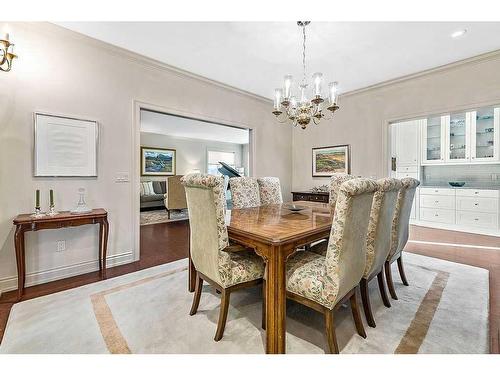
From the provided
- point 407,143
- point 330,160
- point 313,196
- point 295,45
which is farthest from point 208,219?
point 407,143

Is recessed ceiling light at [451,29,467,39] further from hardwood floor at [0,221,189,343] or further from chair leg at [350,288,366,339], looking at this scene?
hardwood floor at [0,221,189,343]

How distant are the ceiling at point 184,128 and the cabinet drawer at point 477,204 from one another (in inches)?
198

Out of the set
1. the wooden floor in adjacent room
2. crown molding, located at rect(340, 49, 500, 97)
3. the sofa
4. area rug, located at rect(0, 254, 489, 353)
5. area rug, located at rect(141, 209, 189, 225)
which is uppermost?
crown molding, located at rect(340, 49, 500, 97)

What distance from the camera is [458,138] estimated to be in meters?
4.88

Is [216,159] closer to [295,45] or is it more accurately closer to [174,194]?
[174,194]

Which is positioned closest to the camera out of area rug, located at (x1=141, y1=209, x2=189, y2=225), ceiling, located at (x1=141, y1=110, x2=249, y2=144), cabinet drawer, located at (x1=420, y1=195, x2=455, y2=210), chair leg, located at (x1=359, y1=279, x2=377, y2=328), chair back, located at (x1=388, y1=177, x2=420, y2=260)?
chair leg, located at (x1=359, y1=279, x2=377, y2=328)

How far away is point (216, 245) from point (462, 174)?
5.94 metres

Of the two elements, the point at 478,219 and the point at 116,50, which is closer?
the point at 116,50

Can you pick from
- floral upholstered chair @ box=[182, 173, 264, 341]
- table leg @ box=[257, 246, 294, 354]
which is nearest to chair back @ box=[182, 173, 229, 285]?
floral upholstered chair @ box=[182, 173, 264, 341]

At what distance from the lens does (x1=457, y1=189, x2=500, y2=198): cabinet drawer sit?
4361mm

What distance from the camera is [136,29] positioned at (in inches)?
96.7

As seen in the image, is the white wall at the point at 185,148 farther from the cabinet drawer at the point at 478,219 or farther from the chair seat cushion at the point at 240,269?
the chair seat cushion at the point at 240,269

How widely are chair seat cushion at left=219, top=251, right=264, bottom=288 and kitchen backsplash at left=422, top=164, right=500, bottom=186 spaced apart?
5453 millimetres
